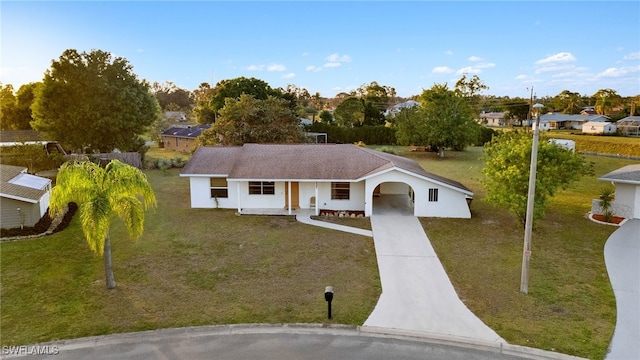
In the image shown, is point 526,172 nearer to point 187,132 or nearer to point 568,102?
point 187,132

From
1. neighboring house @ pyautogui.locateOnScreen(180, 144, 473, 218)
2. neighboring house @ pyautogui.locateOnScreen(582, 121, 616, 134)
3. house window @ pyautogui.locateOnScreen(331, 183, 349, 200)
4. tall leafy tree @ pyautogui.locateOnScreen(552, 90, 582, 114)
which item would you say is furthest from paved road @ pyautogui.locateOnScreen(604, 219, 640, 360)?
tall leafy tree @ pyautogui.locateOnScreen(552, 90, 582, 114)

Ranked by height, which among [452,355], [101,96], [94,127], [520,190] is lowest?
[452,355]

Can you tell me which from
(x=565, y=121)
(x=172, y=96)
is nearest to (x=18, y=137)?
(x=565, y=121)

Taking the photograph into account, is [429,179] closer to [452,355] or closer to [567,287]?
[567,287]

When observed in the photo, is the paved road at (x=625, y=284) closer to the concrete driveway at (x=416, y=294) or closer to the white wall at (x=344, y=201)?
the concrete driveway at (x=416, y=294)

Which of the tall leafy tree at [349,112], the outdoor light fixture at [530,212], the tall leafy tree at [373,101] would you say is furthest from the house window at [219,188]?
the tall leafy tree at [373,101]

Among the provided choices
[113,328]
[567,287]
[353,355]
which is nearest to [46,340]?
[113,328]
